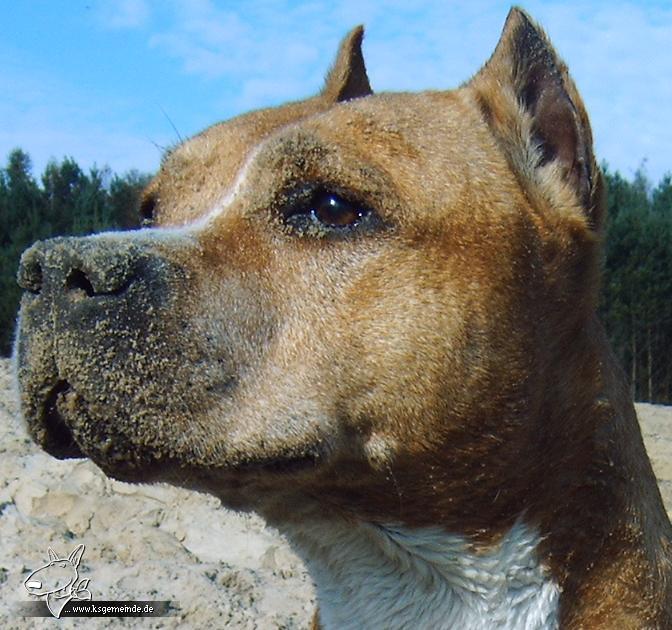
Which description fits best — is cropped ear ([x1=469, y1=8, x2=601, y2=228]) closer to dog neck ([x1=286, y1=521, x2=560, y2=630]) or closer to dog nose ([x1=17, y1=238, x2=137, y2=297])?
dog neck ([x1=286, y1=521, x2=560, y2=630])

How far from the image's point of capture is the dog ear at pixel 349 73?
3.51 metres

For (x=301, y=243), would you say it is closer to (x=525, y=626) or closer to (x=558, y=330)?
(x=558, y=330)

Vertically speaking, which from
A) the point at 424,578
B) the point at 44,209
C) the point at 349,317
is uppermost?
the point at 44,209

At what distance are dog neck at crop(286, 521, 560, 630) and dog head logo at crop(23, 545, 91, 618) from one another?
215 cm

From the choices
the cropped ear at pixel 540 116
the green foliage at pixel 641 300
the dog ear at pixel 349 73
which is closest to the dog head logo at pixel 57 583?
the dog ear at pixel 349 73

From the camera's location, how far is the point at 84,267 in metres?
2.16

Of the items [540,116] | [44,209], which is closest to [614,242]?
[44,209]

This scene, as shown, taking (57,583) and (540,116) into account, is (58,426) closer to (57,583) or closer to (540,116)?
Result: (540,116)

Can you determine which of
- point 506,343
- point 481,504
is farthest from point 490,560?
point 506,343

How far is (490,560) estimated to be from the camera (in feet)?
8.17

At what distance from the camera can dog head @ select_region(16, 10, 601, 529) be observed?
221 cm

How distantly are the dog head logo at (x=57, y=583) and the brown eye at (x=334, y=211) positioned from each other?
268cm

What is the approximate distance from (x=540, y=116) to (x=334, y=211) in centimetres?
67

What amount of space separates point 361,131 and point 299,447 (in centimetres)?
81
